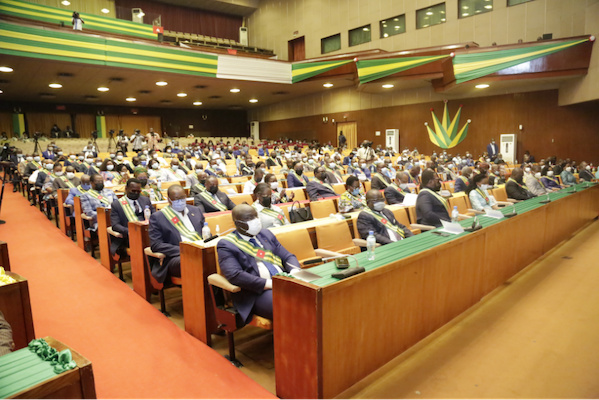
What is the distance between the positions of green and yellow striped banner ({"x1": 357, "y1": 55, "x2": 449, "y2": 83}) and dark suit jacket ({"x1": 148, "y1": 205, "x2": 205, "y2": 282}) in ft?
40.3

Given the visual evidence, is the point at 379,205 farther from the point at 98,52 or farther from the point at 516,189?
the point at 98,52

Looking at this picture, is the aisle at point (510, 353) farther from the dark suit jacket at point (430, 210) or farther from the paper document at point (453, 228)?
the dark suit jacket at point (430, 210)

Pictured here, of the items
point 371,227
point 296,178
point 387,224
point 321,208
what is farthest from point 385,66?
point 371,227

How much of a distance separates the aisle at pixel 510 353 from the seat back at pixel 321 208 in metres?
2.16

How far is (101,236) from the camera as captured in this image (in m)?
4.66

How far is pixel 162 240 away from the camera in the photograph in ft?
11.5

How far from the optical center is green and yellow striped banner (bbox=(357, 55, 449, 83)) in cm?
1341

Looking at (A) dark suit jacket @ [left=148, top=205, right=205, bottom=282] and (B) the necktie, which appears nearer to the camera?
(B) the necktie

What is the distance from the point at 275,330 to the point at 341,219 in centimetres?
190

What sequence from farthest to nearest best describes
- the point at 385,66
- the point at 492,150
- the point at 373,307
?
1. the point at 492,150
2. the point at 385,66
3. the point at 373,307

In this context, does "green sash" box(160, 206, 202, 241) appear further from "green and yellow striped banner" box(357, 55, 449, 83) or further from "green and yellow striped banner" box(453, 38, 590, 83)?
"green and yellow striped banner" box(357, 55, 449, 83)

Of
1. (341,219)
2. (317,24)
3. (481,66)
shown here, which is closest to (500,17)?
(481,66)

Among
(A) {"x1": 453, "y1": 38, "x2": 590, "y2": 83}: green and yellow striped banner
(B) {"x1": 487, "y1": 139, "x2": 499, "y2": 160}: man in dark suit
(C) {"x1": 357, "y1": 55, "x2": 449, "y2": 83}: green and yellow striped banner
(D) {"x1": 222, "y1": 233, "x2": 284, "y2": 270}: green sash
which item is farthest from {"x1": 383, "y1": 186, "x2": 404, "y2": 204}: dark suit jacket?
(B) {"x1": 487, "y1": 139, "x2": 499, "y2": 160}: man in dark suit

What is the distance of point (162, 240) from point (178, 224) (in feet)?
0.71
